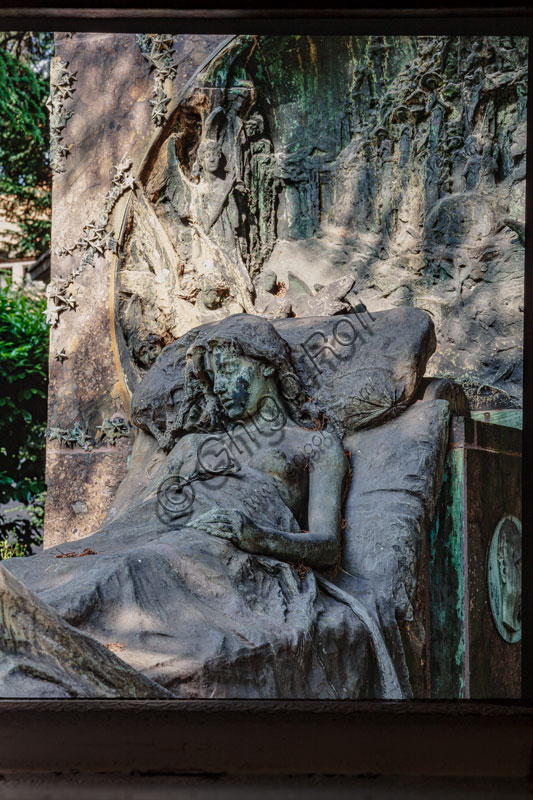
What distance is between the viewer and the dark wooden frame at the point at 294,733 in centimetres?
347

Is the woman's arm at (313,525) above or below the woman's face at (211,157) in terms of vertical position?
below

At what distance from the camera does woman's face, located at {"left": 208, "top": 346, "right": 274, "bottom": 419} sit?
5242 millimetres

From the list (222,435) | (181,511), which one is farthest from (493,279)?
(181,511)

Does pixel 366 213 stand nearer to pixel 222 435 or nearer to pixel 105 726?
pixel 222 435

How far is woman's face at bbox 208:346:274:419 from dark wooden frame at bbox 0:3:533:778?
1.77 m

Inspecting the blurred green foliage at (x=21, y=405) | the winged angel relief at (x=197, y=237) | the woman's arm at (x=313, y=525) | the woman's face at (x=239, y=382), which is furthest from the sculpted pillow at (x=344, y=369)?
the blurred green foliage at (x=21, y=405)

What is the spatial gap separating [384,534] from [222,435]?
0.87 meters

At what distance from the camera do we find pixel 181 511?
15.9 feet

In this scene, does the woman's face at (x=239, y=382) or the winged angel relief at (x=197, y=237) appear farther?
the winged angel relief at (x=197, y=237)

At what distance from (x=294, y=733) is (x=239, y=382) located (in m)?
1.98

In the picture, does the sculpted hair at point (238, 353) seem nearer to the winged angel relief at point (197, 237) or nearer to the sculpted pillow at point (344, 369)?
the sculpted pillow at point (344, 369)

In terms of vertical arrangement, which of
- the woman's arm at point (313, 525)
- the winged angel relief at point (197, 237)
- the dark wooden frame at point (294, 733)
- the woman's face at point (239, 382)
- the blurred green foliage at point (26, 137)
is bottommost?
the dark wooden frame at point (294, 733)

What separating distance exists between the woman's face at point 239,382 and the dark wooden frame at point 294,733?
177 centimetres

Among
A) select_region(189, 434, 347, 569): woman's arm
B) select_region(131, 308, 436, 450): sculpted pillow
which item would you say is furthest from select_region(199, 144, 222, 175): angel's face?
select_region(189, 434, 347, 569): woman's arm
